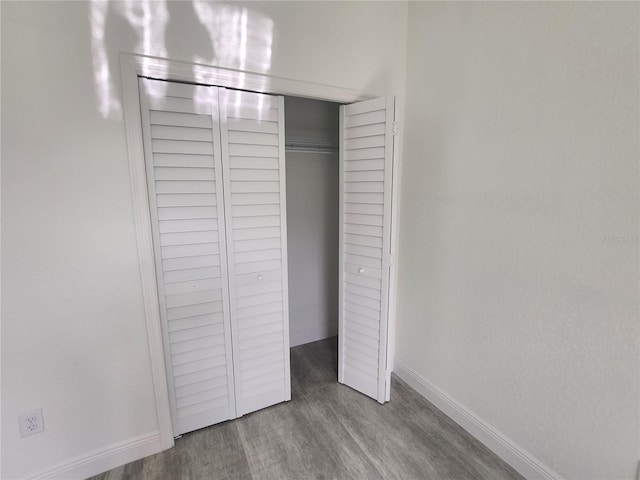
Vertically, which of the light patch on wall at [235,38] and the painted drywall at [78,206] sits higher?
the light patch on wall at [235,38]

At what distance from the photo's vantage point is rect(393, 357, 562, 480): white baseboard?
1600 millimetres

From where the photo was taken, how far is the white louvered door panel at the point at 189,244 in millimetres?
1634

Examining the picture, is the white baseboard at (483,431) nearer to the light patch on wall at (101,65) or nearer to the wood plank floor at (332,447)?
the wood plank floor at (332,447)

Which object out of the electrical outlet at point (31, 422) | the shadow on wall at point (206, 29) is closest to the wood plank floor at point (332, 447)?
the electrical outlet at point (31, 422)

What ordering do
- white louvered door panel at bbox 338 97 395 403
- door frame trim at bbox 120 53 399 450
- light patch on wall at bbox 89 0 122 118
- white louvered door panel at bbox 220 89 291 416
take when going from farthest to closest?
1. white louvered door panel at bbox 338 97 395 403
2. white louvered door panel at bbox 220 89 291 416
3. door frame trim at bbox 120 53 399 450
4. light patch on wall at bbox 89 0 122 118

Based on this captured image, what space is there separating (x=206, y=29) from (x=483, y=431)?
2650 millimetres

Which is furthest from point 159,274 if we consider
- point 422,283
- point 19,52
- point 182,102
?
point 422,283

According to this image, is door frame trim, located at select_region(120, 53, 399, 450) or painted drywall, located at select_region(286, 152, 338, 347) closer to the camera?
door frame trim, located at select_region(120, 53, 399, 450)

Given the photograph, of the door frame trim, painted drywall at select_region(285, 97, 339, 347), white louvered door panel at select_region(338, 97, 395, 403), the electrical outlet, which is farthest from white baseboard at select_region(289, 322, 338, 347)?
the electrical outlet

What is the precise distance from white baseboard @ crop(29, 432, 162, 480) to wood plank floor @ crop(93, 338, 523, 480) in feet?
0.12

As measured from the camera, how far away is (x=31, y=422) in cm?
149

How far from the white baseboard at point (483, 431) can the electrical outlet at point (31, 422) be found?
218 cm

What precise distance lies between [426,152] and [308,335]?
194cm

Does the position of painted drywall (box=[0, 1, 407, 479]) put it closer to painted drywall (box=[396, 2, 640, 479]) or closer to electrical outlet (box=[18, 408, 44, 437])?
electrical outlet (box=[18, 408, 44, 437])
